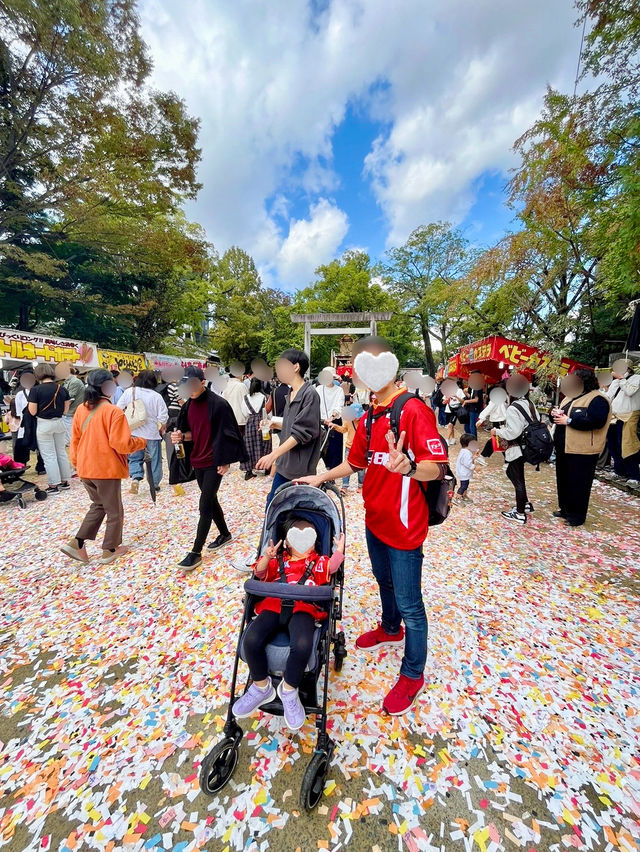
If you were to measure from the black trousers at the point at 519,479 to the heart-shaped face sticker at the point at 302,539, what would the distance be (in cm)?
383

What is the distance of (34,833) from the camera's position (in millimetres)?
1543

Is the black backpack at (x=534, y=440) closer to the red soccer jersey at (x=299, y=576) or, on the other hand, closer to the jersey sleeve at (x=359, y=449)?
the jersey sleeve at (x=359, y=449)

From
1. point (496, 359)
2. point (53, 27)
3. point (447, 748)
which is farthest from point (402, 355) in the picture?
point (447, 748)

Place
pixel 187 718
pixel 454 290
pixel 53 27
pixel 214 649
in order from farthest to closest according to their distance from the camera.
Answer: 1. pixel 454 290
2. pixel 53 27
3. pixel 214 649
4. pixel 187 718

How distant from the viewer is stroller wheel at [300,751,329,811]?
5.13 feet

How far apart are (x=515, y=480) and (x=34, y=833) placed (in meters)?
5.56

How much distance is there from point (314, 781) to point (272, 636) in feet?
2.18

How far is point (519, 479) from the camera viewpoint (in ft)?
15.8

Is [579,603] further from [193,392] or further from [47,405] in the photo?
[47,405]

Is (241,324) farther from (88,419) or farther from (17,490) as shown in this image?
(88,419)

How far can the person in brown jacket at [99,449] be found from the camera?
3.49 m

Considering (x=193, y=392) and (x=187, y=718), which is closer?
(x=187, y=718)

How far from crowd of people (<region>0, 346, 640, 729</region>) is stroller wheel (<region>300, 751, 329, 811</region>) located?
0.59 feet

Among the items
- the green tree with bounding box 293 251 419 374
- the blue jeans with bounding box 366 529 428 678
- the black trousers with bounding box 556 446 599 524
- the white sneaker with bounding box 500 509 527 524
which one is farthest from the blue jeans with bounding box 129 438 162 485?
the green tree with bounding box 293 251 419 374
